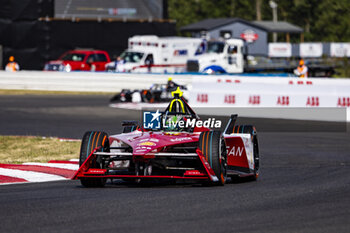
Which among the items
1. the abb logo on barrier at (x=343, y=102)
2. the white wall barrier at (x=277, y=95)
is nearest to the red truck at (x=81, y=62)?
the white wall barrier at (x=277, y=95)

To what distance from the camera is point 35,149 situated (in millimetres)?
16016

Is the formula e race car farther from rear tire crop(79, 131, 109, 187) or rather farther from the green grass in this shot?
the green grass

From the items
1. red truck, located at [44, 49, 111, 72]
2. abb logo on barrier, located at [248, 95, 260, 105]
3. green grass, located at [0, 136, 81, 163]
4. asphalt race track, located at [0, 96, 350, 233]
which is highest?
red truck, located at [44, 49, 111, 72]

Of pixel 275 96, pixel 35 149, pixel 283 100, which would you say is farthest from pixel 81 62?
pixel 35 149

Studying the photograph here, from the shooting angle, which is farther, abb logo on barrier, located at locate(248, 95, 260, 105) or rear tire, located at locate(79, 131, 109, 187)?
abb logo on barrier, located at locate(248, 95, 260, 105)

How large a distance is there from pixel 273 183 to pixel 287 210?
→ 102 inches

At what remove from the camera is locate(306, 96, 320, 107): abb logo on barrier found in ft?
81.8

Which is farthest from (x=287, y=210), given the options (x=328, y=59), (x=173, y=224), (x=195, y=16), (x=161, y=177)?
(x=195, y=16)

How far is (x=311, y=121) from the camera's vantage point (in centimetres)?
2334

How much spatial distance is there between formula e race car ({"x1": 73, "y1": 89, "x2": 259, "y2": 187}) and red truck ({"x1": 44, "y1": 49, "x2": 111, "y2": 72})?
29235mm

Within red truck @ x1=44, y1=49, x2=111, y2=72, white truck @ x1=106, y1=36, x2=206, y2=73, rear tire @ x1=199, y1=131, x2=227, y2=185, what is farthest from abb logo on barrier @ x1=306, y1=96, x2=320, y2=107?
red truck @ x1=44, y1=49, x2=111, y2=72

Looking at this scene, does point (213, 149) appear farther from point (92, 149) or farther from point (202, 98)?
point (202, 98)

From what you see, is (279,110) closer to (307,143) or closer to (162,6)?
(307,143)

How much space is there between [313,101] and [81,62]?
18875mm
